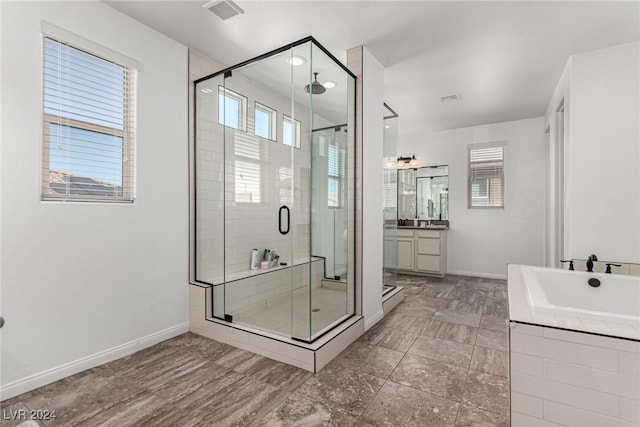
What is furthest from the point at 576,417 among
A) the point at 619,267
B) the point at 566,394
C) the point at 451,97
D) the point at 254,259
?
the point at 451,97

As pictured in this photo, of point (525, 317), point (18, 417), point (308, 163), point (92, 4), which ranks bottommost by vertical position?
point (18, 417)

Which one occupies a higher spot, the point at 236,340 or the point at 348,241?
the point at 348,241

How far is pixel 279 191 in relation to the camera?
2.81 m

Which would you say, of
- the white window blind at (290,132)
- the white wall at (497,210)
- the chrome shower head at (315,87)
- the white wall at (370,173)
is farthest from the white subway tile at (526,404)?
the white wall at (497,210)

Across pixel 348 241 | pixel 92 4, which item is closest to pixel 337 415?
pixel 348 241

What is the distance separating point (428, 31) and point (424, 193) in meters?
3.62

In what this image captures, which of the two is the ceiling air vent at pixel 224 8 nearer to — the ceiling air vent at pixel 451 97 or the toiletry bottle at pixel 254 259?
the toiletry bottle at pixel 254 259

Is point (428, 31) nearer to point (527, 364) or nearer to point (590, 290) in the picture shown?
point (590, 290)

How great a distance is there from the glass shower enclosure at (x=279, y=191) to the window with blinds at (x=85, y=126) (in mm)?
648

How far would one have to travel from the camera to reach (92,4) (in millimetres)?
2195

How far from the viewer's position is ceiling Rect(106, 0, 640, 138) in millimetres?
2285

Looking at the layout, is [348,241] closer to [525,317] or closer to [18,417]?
[525,317]

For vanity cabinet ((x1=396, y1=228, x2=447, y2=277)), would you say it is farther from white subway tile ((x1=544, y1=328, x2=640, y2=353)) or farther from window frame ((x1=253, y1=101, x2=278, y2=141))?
white subway tile ((x1=544, y1=328, x2=640, y2=353))

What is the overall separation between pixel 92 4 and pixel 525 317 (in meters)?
3.29
